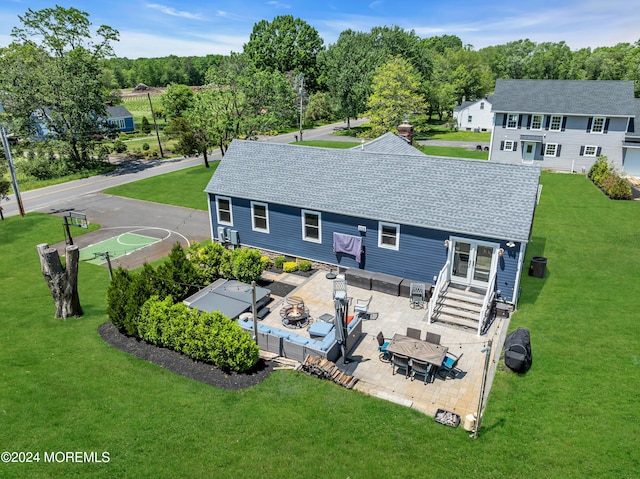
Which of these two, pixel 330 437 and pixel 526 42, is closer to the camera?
pixel 330 437

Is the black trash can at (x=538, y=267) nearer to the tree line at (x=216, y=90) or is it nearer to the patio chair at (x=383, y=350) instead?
the patio chair at (x=383, y=350)

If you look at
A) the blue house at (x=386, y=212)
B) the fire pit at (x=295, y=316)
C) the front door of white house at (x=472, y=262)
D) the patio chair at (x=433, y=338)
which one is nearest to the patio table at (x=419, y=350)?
the patio chair at (x=433, y=338)

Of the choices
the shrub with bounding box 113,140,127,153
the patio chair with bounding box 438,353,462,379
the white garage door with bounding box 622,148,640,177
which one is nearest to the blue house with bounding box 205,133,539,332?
the patio chair with bounding box 438,353,462,379

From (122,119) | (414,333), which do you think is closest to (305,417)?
(414,333)

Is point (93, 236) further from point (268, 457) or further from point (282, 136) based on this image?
point (282, 136)

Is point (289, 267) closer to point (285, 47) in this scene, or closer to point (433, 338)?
point (433, 338)

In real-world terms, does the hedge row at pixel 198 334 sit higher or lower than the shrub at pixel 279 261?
higher

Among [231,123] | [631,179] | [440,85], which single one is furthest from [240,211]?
[440,85]
